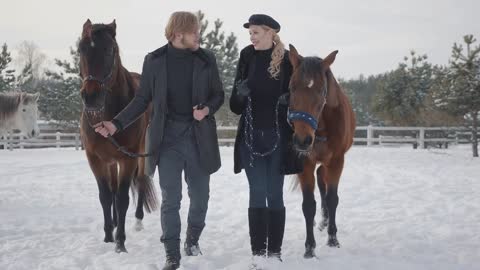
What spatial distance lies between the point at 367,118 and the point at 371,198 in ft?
110

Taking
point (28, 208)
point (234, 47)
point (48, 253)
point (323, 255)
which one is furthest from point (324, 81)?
point (234, 47)

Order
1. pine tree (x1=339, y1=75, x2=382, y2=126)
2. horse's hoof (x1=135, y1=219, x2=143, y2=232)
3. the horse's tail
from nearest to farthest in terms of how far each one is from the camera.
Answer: horse's hoof (x1=135, y1=219, x2=143, y2=232) < the horse's tail < pine tree (x1=339, y1=75, x2=382, y2=126)

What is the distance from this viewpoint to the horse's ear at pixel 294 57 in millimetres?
3334

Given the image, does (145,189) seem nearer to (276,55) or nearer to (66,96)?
(276,55)

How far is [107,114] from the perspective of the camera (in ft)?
13.5

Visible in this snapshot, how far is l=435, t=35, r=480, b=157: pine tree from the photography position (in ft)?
47.4

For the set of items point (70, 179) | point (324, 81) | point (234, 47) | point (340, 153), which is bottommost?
point (70, 179)

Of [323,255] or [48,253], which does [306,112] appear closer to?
[323,255]

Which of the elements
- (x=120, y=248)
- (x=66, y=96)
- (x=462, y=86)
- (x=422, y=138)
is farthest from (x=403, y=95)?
(x=120, y=248)

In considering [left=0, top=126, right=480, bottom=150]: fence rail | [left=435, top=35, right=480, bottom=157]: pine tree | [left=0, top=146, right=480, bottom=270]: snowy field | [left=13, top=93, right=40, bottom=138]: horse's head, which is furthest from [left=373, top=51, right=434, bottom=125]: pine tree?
[left=13, top=93, right=40, bottom=138]: horse's head

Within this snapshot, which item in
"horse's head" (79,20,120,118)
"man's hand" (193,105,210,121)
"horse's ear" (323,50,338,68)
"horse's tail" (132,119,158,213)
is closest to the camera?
"man's hand" (193,105,210,121)

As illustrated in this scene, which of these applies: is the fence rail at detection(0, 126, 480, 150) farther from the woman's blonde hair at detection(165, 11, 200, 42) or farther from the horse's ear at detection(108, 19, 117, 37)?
the woman's blonde hair at detection(165, 11, 200, 42)

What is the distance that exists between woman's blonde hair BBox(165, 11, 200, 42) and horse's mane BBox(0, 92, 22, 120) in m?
5.59

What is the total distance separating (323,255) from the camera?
3.79 meters
